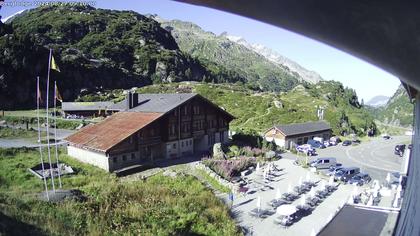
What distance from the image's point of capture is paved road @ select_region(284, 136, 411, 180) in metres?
35.3

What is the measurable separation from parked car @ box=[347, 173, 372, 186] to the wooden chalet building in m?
14.0

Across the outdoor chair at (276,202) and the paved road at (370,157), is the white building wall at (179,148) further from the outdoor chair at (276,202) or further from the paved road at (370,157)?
the outdoor chair at (276,202)

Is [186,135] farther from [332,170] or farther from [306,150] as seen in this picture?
[306,150]

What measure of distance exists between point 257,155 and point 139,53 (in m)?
96.7

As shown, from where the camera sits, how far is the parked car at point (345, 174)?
29.4 metres

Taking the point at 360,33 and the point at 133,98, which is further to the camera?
the point at 133,98

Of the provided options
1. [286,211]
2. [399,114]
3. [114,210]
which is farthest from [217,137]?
[399,114]

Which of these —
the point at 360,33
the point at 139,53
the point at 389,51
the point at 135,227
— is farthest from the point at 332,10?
the point at 139,53

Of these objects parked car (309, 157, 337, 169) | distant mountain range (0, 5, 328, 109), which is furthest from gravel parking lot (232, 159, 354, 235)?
distant mountain range (0, 5, 328, 109)

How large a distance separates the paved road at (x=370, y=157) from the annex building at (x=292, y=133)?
2959 millimetres

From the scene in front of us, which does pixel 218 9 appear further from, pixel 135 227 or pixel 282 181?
pixel 282 181

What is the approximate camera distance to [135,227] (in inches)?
529

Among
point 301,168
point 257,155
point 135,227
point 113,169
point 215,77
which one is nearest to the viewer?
point 135,227

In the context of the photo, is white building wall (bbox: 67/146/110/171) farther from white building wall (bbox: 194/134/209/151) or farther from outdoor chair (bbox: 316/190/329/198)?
outdoor chair (bbox: 316/190/329/198)
